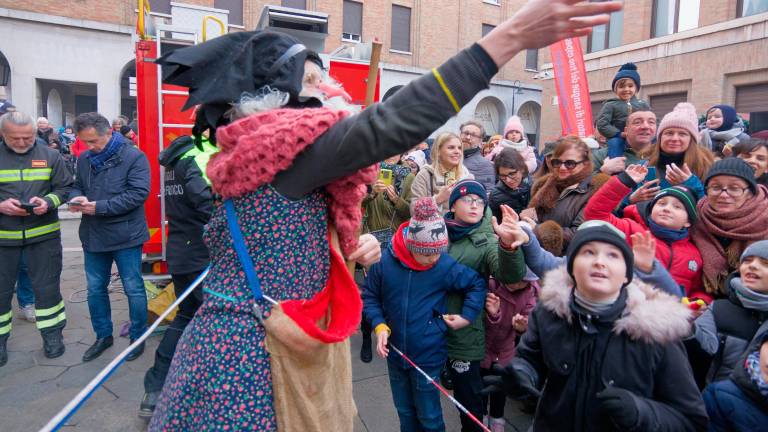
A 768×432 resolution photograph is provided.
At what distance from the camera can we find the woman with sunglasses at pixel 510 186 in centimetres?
441

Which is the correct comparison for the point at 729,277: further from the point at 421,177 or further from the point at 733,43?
the point at 733,43

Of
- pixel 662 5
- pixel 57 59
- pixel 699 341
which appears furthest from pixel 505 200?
pixel 57 59

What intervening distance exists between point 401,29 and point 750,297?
21805 mm

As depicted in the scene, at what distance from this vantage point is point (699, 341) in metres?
2.29

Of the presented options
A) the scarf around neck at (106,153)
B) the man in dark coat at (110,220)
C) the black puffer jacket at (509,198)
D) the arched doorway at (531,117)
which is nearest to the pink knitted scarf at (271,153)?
the black puffer jacket at (509,198)

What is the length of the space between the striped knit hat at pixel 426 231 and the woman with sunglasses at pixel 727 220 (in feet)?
4.83

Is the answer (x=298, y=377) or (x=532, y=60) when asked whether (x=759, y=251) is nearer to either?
(x=298, y=377)

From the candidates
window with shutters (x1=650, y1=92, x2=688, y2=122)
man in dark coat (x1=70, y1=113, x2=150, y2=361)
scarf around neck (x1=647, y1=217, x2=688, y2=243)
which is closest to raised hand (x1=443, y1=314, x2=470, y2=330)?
scarf around neck (x1=647, y1=217, x2=688, y2=243)

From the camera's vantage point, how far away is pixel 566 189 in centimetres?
368

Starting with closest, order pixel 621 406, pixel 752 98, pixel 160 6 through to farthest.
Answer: pixel 621 406, pixel 752 98, pixel 160 6

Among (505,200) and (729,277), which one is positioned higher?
(505,200)

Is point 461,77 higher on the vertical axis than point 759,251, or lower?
higher

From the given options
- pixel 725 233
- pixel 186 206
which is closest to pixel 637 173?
pixel 725 233

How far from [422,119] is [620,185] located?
247 cm
